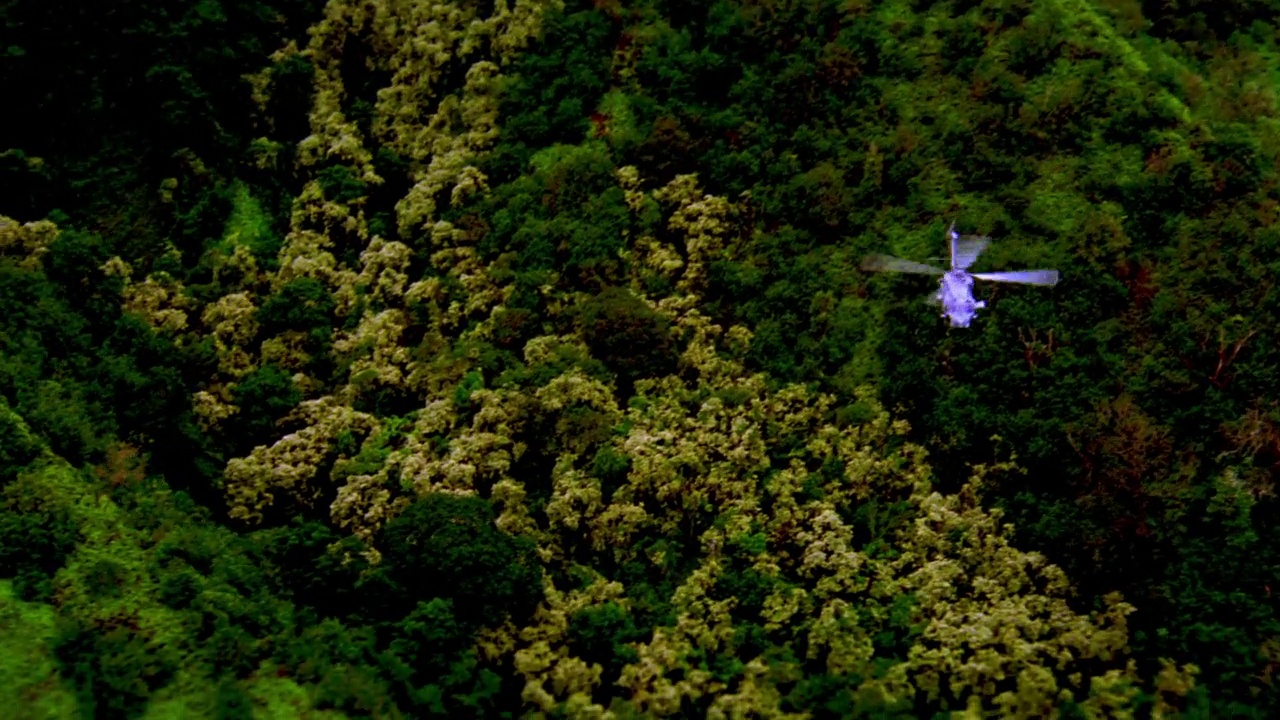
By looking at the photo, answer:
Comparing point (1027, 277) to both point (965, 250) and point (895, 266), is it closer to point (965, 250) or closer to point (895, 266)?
point (965, 250)

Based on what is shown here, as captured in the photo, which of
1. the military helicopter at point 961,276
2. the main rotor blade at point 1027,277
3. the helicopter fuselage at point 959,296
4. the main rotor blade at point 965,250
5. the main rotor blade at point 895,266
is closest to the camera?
the main rotor blade at point 1027,277

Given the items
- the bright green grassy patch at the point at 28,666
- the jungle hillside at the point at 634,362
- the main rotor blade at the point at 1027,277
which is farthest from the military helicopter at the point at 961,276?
the bright green grassy patch at the point at 28,666

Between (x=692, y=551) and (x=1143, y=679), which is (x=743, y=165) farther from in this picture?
(x=1143, y=679)

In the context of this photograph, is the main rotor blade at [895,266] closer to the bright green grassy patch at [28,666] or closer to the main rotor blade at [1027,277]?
the main rotor blade at [1027,277]

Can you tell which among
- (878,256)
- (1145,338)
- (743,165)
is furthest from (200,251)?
(1145,338)

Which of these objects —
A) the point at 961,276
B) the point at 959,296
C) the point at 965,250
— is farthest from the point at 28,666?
the point at 965,250

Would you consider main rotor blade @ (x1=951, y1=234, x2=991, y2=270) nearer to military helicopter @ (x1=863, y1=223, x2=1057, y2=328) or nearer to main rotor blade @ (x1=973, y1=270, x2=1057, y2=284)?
military helicopter @ (x1=863, y1=223, x2=1057, y2=328)
